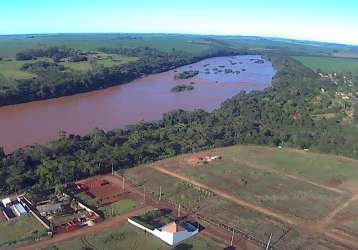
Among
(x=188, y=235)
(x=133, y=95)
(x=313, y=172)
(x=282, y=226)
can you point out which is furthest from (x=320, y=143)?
(x=133, y=95)

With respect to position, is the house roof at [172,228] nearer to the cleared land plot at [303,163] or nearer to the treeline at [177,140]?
the treeline at [177,140]

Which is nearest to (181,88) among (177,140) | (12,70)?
(12,70)

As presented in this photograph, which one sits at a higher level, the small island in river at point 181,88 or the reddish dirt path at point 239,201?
the small island in river at point 181,88

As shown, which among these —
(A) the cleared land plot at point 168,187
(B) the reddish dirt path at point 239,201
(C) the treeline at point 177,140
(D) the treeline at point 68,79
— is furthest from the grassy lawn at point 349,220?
(D) the treeline at point 68,79

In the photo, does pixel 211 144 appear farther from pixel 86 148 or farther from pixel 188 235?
pixel 188 235

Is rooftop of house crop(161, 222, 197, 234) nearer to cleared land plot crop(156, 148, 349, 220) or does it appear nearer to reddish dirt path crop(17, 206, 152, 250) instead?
reddish dirt path crop(17, 206, 152, 250)
